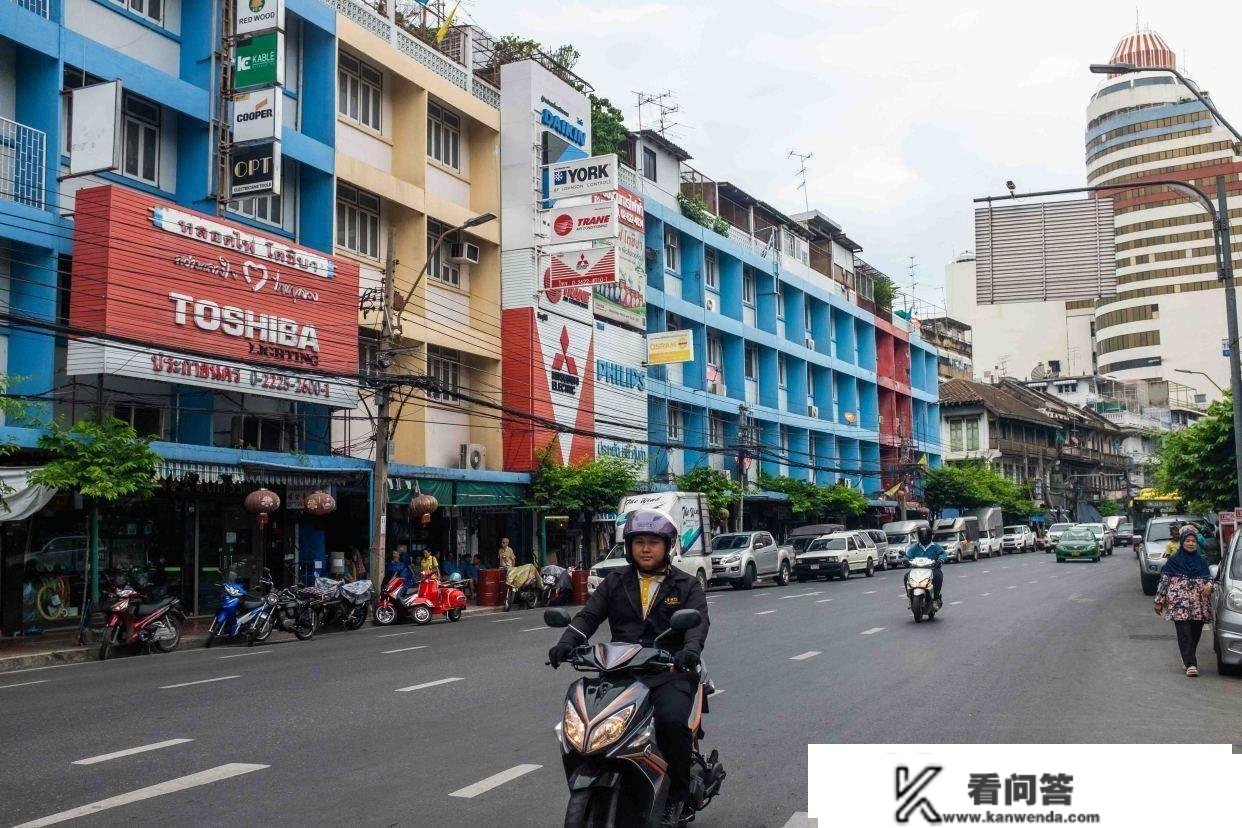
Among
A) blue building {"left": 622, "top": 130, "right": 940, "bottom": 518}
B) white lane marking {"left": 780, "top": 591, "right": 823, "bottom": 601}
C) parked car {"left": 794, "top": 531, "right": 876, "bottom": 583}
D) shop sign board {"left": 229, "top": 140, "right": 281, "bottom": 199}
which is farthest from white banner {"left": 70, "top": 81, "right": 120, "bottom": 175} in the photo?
parked car {"left": 794, "top": 531, "right": 876, "bottom": 583}

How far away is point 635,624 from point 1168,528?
27914 mm

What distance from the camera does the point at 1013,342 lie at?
118m

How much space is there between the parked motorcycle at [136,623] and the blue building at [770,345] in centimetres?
2107

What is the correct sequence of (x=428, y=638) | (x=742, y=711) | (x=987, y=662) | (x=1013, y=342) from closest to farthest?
(x=742, y=711) < (x=987, y=662) < (x=428, y=638) < (x=1013, y=342)

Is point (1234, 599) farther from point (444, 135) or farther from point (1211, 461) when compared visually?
point (444, 135)

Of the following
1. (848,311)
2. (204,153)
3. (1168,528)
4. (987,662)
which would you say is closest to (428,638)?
(987,662)

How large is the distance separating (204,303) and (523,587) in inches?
414

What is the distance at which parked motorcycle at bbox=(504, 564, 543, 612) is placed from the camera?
91.8ft

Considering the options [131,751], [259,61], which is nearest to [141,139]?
[259,61]

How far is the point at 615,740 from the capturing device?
4.93 metres

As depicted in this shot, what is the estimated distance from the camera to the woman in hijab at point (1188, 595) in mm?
12477

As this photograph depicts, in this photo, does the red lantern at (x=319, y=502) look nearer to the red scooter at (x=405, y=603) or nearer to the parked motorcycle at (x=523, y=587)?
the red scooter at (x=405, y=603)

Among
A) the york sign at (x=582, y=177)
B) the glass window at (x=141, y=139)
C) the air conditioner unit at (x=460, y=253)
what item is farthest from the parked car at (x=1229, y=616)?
the air conditioner unit at (x=460, y=253)

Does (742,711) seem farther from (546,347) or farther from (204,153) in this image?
(546,347)
